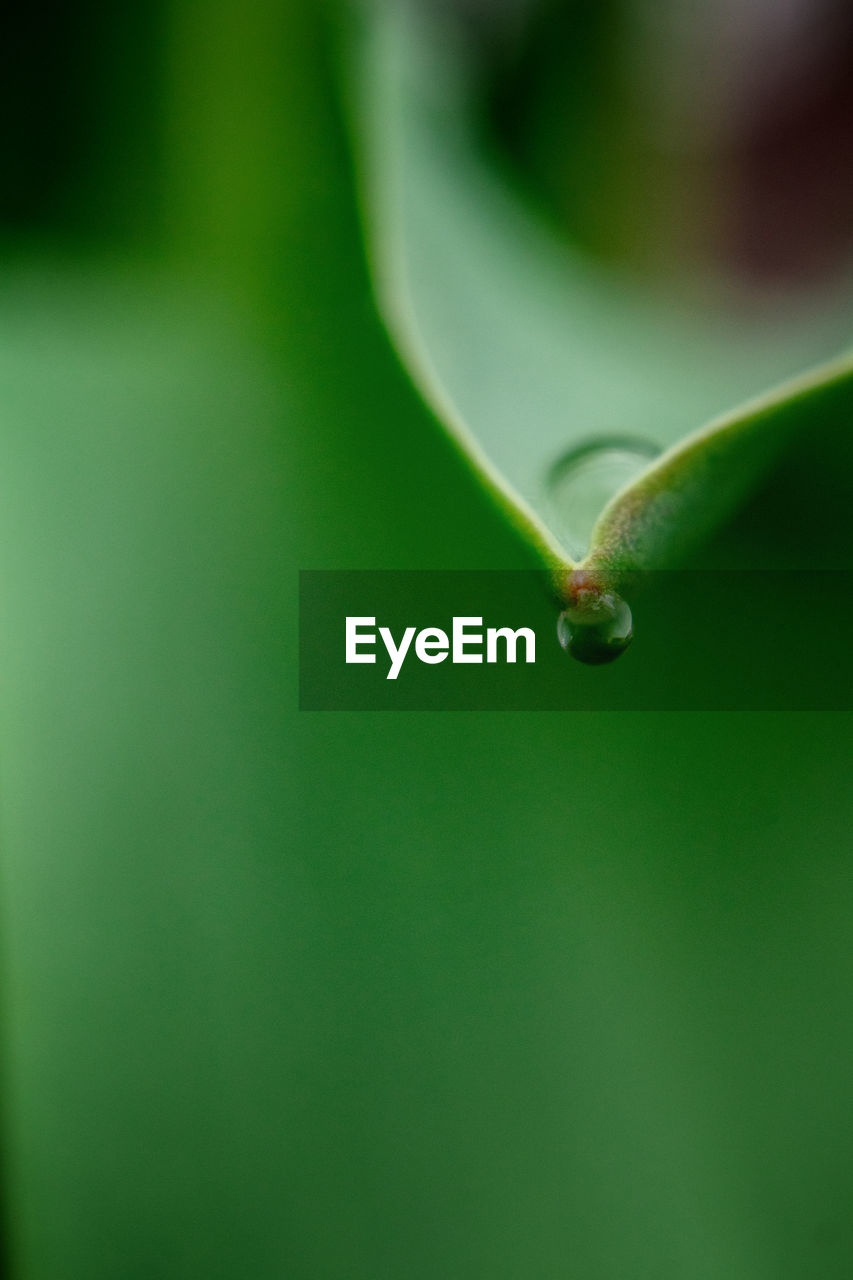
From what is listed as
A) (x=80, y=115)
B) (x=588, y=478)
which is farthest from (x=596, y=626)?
(x=80, y=115)

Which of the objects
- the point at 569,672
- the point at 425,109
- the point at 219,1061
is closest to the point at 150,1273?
the point at 219,1061

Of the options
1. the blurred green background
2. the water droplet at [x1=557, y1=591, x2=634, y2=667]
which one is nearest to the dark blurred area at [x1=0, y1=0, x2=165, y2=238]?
the blurred green background

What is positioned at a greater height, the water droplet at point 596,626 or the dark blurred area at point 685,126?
the dark blurred area at point 685,126

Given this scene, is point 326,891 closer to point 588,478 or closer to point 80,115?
point 588,478

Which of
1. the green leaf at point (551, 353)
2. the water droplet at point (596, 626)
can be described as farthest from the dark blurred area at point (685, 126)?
the water droplet at point (596, 626)

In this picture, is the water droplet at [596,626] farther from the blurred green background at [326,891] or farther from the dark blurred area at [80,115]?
the dark blurred area at [80,115]

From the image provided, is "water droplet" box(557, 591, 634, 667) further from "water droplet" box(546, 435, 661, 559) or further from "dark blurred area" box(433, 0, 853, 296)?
"dark blurred area" box(433, 0, 853, 296)

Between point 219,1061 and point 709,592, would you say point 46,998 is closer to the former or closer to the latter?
point 219,1061
